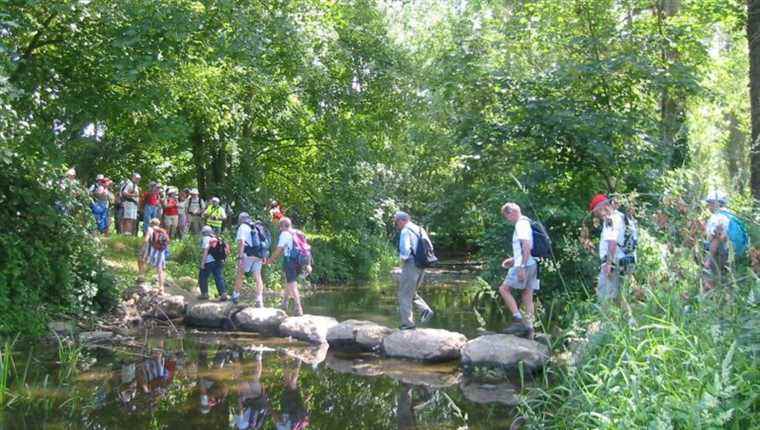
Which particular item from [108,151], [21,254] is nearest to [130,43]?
[21,254]

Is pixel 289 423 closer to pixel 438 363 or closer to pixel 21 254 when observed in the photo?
pixel 438 363

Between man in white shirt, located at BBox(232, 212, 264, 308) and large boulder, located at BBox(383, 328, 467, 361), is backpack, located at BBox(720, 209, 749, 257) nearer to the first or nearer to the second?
large boulder, located at BBox(383, 328, 467, 361)

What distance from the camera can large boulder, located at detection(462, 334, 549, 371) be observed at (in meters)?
8.36

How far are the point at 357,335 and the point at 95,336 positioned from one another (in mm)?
3916

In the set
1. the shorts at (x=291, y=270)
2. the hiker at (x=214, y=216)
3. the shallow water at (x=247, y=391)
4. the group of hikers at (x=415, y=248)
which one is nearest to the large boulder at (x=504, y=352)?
the shallow water at (x=247, y=391)

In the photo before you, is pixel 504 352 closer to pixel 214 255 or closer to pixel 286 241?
pixel 286 241

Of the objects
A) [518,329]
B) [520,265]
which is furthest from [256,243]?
[520,265]

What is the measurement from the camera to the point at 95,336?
33.7 ft

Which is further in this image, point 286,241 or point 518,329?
point 286,241

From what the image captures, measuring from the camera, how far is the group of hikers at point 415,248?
6.62 metres

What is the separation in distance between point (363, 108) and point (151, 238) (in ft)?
31.2

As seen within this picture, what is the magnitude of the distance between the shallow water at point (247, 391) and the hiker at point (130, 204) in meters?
7.77

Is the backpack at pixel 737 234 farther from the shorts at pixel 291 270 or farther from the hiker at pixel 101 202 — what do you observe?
the hiker at pixel 101 202

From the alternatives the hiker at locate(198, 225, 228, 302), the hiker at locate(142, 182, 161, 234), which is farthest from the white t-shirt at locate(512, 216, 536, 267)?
the hiker at locate(142, 182, 161, 234)
